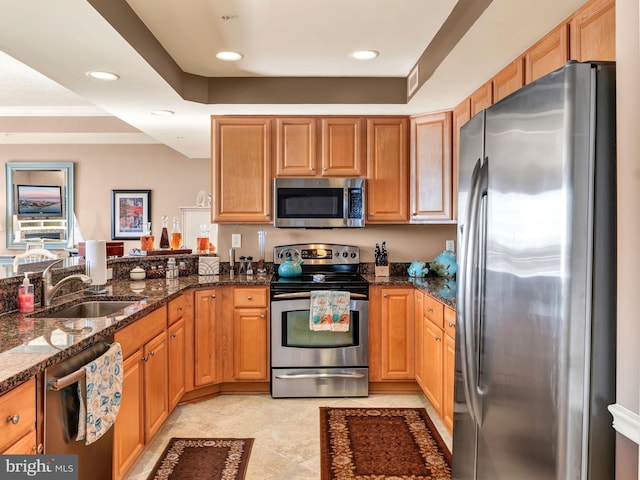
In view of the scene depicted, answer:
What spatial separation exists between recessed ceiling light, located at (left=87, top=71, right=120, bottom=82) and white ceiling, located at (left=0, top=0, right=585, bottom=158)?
0.17 feet

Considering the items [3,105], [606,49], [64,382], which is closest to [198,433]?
[64,382]

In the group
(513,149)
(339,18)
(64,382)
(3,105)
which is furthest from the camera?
(3,105)

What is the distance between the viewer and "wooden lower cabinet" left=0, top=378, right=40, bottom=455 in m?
1.30

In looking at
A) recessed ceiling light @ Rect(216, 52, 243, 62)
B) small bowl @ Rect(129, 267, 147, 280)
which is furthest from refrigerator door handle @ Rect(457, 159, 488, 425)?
small bowl @ Rect(129, 267, 147, 280)

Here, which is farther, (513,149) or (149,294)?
(149,294)

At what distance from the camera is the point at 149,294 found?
9.67 feet

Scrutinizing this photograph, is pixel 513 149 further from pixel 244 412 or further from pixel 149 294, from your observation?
pixel 244 412

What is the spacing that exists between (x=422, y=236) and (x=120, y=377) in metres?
2.94

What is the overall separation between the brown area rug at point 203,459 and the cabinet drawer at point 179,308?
0.73 meters

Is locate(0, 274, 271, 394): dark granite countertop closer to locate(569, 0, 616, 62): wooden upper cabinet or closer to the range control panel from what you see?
the range control panel

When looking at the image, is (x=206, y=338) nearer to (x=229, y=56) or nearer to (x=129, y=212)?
(x=229, y=56)

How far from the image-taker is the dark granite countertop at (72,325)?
1.48 meters

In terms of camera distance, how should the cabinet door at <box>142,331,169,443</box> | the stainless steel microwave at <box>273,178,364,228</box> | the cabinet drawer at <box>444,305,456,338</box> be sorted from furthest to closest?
1. the stainless steel microwave at <box>273,178,364,228</box>
2. the cabinet drawer at <box>444,305,456,338</box>
3. the cabinet door at <box>142,331,169,443</box>

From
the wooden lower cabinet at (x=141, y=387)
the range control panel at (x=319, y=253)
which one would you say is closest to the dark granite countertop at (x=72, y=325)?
the wooden lower cabinet at (x=141, y=387)
